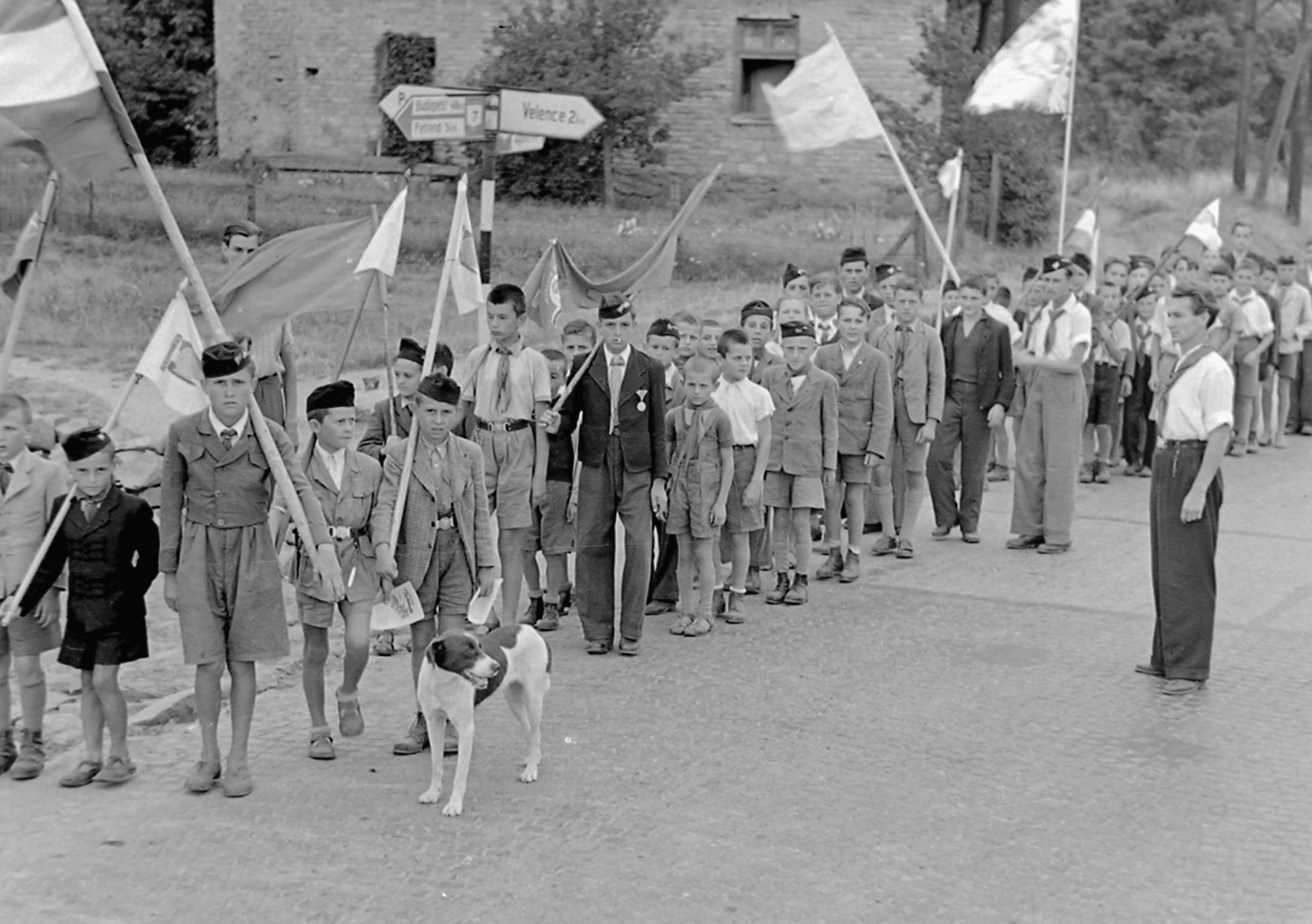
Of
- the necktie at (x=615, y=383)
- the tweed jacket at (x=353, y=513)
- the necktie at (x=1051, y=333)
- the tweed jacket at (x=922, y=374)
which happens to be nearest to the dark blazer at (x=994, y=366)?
the necktie at (x=1051, y=333)

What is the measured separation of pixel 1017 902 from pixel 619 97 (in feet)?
83.9

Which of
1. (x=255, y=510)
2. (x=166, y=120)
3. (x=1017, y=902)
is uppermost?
(x=166, y=120)

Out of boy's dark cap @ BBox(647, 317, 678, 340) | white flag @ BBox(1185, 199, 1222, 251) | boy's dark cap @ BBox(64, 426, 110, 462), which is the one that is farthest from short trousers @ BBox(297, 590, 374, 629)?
white flag @ BBox(1185, 199, 1222, 251)

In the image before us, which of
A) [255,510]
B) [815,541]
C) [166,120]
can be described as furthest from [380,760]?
[166,120]

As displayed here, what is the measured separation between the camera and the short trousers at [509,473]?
938 centimetres

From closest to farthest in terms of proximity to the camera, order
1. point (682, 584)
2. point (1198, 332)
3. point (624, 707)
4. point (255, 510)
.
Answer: point (255, 510), point (624, 707), point (1198, 332), point (682, 584)

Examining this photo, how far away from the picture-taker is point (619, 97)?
30.0 meters

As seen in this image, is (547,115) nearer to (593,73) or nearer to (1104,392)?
(1104,392)

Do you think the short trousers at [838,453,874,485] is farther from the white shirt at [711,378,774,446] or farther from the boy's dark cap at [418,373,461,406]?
the boy's dark cap at [418,373,461,406]

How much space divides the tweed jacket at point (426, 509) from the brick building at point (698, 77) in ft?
83.6

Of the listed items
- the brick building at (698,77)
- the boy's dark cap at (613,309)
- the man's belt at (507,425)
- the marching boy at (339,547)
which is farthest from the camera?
the brick building at (698,77)

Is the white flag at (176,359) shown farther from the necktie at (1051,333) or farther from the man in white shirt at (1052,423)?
the necktie at (1051,333)

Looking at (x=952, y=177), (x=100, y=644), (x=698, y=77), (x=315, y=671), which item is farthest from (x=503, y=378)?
(x=698, y=77)

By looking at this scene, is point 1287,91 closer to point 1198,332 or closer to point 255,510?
point 1198,332
